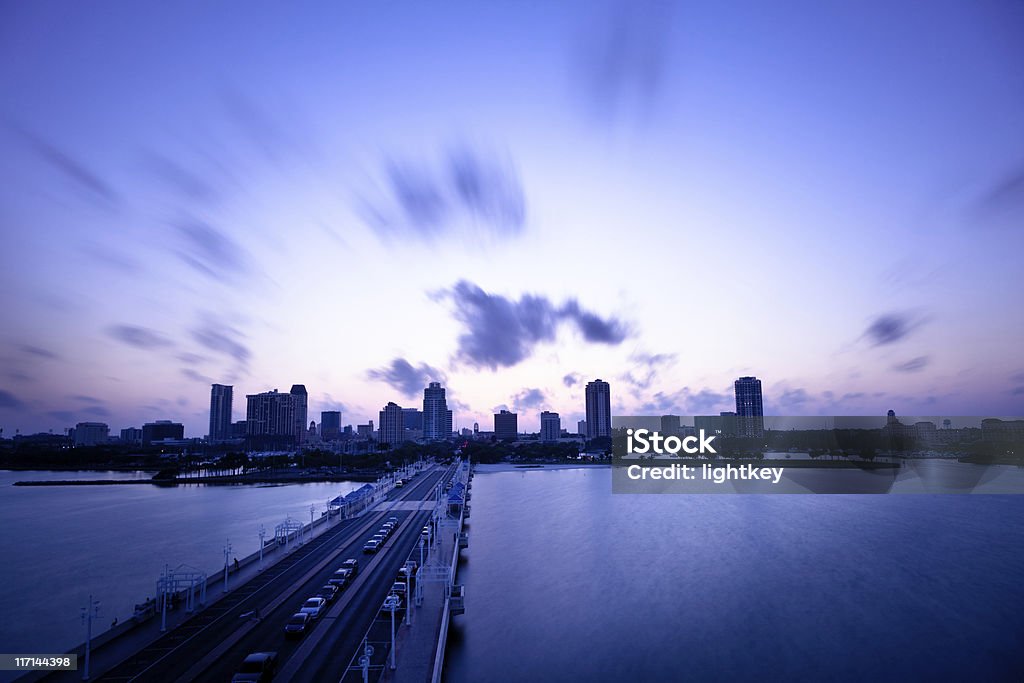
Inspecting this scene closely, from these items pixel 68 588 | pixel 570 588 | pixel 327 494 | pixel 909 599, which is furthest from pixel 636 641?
pixel 327 494

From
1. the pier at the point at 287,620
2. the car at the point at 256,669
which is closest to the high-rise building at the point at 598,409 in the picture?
the pier at the point at 287,620

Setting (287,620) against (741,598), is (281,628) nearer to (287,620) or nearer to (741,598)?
(287,620)

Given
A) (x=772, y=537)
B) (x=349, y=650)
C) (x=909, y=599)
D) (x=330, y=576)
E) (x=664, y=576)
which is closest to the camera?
(x=349, y=650)

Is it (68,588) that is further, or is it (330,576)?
(68,588)

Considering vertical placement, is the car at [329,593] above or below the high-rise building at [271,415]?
below

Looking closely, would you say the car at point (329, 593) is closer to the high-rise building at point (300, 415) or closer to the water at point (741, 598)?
the water at point (741, 598)

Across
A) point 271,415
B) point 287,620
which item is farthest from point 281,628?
point 271,415

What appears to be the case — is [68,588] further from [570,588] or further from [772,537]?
[772,537]
